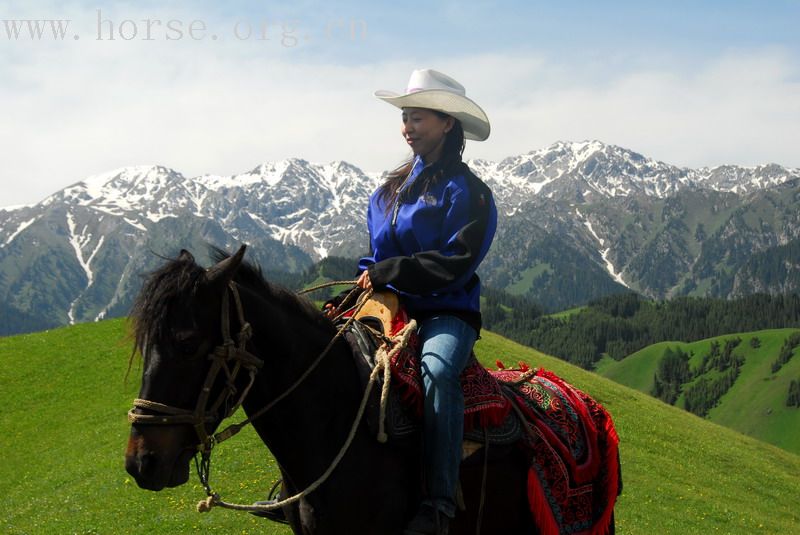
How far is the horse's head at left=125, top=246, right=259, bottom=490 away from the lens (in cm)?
459

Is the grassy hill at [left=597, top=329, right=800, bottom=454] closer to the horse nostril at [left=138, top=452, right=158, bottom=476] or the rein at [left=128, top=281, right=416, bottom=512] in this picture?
the rein at [left=128, top=281, right=416, bottom=512]

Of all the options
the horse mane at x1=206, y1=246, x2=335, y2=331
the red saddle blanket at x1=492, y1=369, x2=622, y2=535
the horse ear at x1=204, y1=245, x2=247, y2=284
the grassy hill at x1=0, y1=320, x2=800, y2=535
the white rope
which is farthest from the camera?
the grassy hill at x1=0, y1=320, x2=800, y2=535

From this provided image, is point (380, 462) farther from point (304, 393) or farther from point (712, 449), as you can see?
point (712, 449)

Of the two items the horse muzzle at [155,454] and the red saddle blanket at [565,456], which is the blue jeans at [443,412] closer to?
the red saddle blanket at [565,456]

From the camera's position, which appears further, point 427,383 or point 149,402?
point 427,383

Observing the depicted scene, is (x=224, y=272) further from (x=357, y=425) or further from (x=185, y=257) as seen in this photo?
(x=357, y=425)

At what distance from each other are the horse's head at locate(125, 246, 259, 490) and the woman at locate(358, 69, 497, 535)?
5.40ft

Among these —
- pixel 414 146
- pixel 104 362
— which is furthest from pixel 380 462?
pixel 104 362

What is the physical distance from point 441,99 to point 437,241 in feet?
4.47

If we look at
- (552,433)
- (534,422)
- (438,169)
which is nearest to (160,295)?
(438,169)

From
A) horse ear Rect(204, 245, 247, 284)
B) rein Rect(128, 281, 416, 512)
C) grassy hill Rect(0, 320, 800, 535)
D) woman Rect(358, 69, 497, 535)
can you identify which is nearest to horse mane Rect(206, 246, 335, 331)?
rein Rect(128, 281, 416, 512)

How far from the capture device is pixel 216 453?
2233 centimetres

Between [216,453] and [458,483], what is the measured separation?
18178 mm

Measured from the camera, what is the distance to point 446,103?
6.44m
